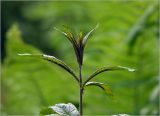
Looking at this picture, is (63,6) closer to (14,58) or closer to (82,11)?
(82,11)

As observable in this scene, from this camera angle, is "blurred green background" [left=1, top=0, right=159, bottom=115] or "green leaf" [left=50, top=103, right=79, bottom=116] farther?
"blurred green background" [left=1, top=0, right=159, bottom=115]

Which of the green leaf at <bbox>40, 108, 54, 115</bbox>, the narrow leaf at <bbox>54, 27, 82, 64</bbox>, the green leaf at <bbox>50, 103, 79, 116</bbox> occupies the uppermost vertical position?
the narrow leaf at <bbox>54, 27, 82, 64</bbox>

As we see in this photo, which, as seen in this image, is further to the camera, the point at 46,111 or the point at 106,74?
the point at 106,74

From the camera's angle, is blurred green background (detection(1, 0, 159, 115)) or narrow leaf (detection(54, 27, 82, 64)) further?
blurred green background (detection(1, 0, 159, 115))

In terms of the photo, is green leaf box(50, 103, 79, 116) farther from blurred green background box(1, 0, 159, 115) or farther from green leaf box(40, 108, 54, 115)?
blurred green background box(1, 0, 159, 115)

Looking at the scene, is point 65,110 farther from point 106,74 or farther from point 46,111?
point 106,74

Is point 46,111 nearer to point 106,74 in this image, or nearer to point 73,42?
point 73,42

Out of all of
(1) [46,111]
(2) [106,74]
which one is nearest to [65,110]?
(1) [46,111]

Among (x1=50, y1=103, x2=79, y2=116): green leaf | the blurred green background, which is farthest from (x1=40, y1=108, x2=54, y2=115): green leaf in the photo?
the blurred green background

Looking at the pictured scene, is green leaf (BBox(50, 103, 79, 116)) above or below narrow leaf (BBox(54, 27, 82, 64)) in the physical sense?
below

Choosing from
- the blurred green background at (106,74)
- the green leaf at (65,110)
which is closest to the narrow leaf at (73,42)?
the green leaf at (65,110)

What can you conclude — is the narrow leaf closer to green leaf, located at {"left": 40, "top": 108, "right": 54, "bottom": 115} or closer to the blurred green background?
green leaf, located at {"left": 40, "top": 108, "right": 54, "bottom": 115}
